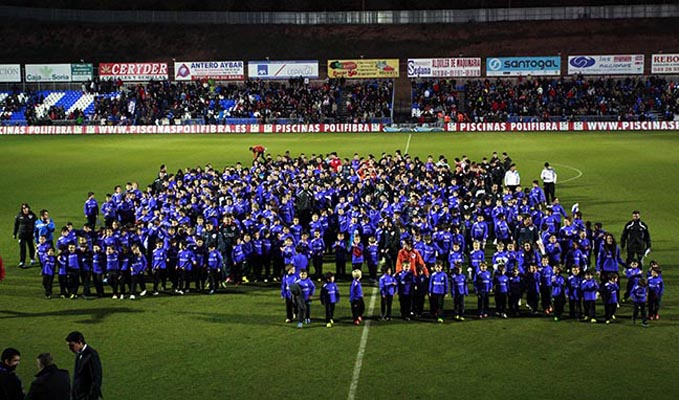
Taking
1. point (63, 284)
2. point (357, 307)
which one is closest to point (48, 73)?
point (63, 284)

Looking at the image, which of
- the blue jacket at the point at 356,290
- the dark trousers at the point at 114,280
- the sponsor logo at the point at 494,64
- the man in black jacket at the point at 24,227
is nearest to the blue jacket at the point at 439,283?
the blue jacket at the point at 356,290

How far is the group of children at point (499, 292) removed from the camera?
1551cm

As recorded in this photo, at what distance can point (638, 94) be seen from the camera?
59.1 meters

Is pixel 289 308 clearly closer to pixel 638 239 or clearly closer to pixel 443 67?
pixel 638 239

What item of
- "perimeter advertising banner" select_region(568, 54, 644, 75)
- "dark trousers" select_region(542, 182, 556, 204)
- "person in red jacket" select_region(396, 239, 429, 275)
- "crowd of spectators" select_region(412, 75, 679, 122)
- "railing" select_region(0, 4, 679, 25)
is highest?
"railing" select_region(0, 4, 679, 25)

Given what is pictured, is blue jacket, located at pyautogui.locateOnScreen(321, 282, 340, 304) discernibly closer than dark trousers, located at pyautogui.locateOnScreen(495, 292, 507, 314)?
Yes

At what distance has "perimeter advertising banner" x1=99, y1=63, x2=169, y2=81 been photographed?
64812mm

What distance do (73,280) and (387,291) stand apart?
7.17 m

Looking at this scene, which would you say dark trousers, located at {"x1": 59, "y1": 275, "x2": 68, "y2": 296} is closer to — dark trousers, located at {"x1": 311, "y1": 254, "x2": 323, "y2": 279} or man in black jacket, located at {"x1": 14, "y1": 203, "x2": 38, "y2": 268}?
man in black jacket, located at {"x1": 14, "y1": 203, "x2": 38, "y2": 268}

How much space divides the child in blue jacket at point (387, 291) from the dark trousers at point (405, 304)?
0.75ft

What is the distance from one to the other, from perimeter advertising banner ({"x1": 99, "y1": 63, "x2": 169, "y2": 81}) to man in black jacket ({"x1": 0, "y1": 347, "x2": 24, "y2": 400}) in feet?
190

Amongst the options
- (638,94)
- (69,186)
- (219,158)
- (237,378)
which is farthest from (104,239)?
(638,94)

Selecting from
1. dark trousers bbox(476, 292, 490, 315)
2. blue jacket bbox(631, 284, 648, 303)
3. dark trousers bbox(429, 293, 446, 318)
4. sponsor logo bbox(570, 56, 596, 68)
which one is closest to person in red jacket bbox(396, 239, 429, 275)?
dark trousers bbox(429, 293, 446, 318)

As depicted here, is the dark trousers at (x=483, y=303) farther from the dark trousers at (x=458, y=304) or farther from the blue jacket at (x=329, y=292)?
the blue jacket at (x=329, y=292)
